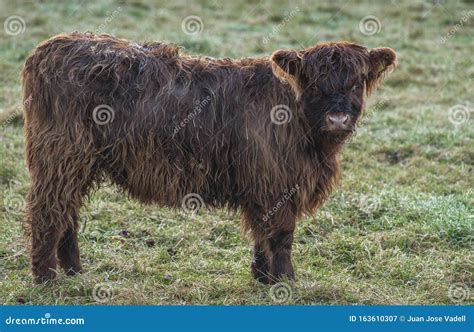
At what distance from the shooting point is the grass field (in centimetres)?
562

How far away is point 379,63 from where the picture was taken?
5508 mm

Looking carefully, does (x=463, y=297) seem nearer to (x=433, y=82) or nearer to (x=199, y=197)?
(x=199, y=197)

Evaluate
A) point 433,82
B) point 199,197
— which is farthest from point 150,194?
point 433,82

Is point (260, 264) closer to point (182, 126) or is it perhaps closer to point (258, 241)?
point (258, 241)

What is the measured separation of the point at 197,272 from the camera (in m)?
6.03

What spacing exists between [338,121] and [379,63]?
0.65 m

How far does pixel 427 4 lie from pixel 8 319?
11.4 metres

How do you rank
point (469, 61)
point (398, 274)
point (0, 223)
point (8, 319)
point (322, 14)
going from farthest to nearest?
1. point (322, 14)
2. point (469, 61)
3. point (0, 223)
4. point (398, 274)
5. point (8, 319)

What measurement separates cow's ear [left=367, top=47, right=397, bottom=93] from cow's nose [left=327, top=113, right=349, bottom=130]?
1.66 ft

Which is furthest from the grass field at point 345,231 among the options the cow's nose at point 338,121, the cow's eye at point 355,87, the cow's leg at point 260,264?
the cow's eye at point 355,87

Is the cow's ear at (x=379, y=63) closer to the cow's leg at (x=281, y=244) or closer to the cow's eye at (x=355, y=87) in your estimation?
the cow's eye at (x=355, y=87)

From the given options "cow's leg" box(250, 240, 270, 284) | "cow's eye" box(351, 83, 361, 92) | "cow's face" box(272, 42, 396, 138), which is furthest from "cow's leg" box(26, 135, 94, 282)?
"cow's eye" box(351, 83, 361, 92)

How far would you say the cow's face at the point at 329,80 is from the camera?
521 centimetres

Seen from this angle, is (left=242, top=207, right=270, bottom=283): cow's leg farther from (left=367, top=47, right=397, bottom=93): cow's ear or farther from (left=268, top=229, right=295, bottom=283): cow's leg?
(left=367, top=47, right=397, bottom=93): cow's ear
